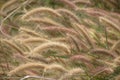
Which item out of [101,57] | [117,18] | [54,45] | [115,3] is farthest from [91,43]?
[115,3]

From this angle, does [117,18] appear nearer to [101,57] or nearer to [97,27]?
[97,27]

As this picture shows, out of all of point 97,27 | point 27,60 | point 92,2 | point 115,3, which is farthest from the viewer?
point 92,2

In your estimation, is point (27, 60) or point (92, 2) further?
point (92, 2)

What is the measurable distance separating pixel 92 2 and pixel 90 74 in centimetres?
236

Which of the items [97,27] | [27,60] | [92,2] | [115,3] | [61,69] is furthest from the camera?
[92,2]

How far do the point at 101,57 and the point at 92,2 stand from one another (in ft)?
6.48

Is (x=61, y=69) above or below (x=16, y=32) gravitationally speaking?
below

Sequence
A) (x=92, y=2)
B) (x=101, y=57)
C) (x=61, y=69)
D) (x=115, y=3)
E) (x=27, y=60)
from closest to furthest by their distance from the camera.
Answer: (x=61, y=69) → (x=27, y=60) → (x=101, y=57) → (x=115, y=3) → (x=92, y=2)

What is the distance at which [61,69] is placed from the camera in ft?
9.96

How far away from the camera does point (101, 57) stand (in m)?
3.50

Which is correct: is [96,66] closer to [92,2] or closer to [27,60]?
[27,60]

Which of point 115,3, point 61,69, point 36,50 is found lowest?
point 61,69

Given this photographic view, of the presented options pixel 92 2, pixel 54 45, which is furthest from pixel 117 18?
pixel 54 45

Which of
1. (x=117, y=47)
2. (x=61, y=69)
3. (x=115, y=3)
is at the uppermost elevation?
(x=115, y=3)
